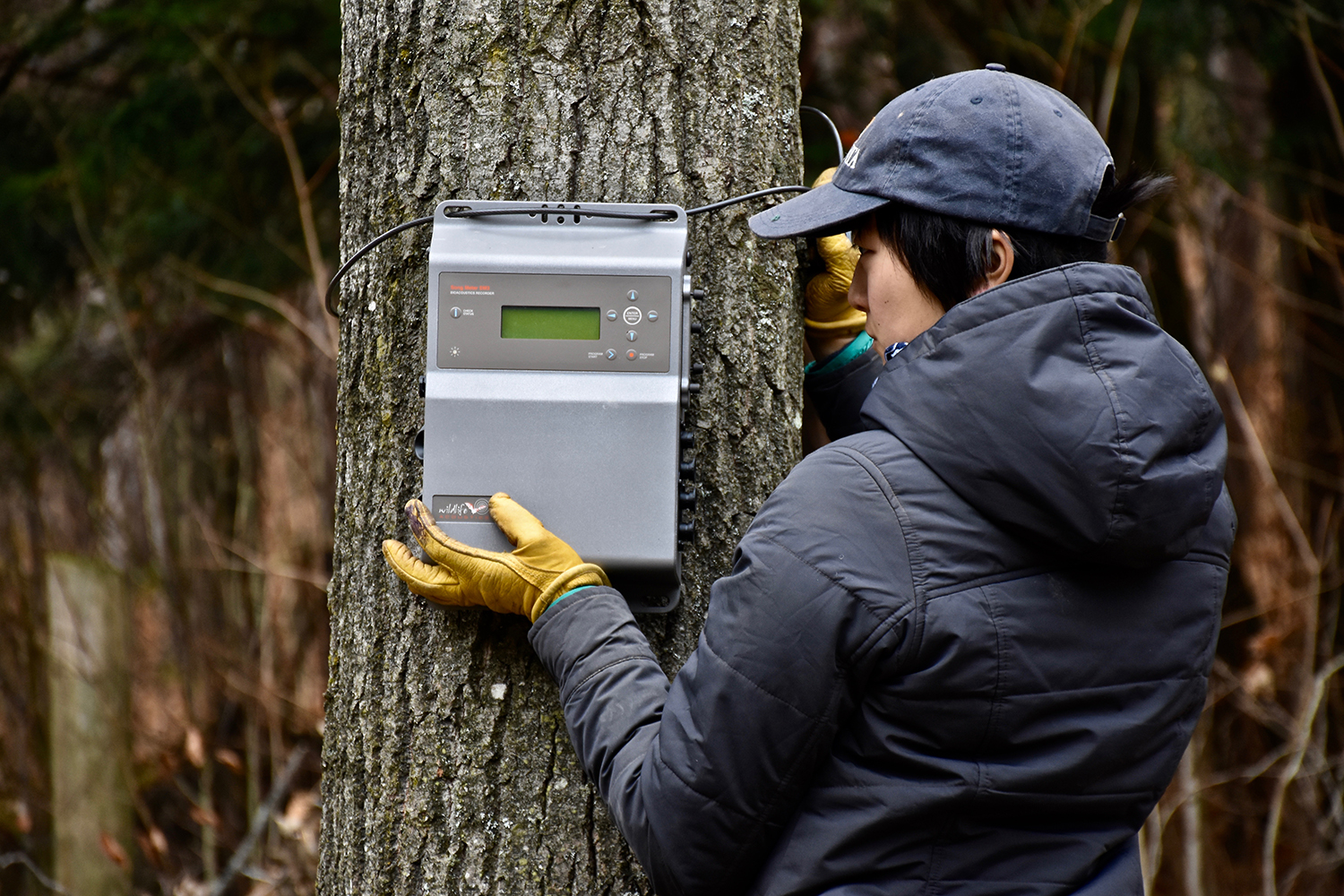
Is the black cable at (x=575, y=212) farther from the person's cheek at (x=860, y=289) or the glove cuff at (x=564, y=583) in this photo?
the glove cuff at (x=564, y=583)

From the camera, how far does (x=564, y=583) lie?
4.53ft

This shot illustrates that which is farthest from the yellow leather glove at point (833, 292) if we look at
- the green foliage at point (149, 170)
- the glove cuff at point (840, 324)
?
the green foliage at point (149, 170)

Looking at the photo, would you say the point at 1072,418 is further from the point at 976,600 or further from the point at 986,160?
the point at 986,160

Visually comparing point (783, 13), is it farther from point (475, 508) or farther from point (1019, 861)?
point (1019, 861)

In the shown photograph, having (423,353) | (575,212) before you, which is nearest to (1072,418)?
(575,212)

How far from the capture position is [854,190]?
131 cm

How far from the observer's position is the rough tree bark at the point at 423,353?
1.52 m

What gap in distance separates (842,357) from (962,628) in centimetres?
82

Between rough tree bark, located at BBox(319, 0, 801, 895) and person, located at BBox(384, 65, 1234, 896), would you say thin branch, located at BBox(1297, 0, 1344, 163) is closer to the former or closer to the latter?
rough tree bark, located at BBox(319, 0, 801, 895)

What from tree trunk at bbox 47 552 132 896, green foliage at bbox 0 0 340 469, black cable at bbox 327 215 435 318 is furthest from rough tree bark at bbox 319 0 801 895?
tree trunk at bbox 47 552 132 896

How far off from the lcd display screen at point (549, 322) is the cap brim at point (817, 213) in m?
0.24

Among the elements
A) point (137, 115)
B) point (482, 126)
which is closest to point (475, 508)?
point (482, 126)

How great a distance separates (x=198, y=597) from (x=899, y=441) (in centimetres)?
495

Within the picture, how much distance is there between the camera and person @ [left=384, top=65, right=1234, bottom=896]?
109cm
